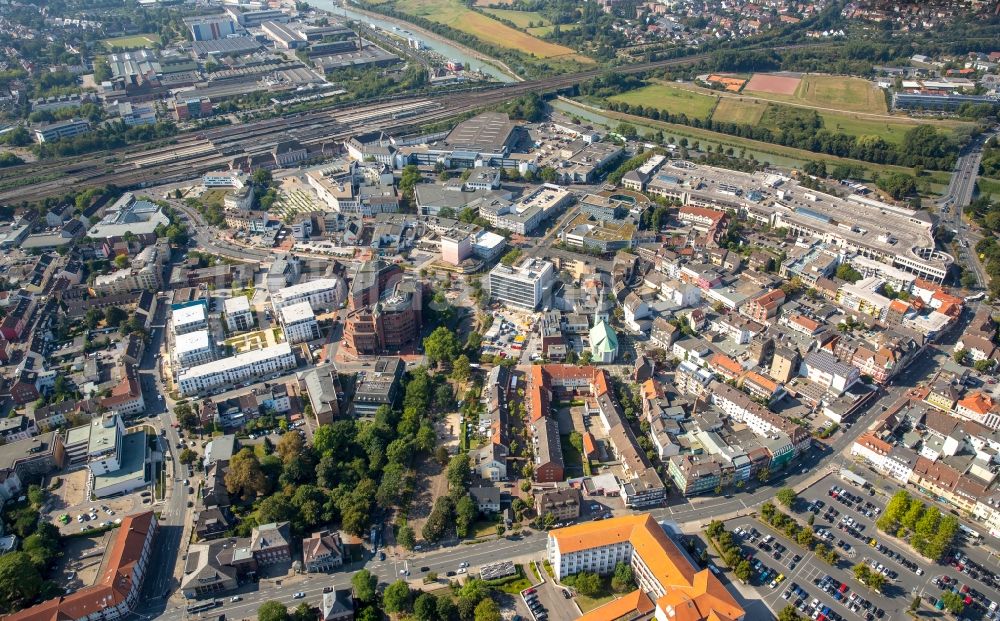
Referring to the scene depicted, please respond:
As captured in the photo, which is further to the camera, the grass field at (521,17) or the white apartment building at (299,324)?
the grass field at (521,17)

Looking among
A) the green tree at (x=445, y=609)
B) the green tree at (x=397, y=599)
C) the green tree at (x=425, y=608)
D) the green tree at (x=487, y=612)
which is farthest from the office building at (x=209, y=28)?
the green tree at (x=487, y=612)

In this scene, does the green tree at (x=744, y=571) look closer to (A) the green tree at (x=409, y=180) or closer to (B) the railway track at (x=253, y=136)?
(A) the green tree at (x=409, y=180)

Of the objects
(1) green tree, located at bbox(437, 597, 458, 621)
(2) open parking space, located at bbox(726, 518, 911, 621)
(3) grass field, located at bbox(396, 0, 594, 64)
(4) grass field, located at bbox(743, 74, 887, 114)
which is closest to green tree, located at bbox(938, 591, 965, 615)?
(2) open parking space, located at bbox(726, 518, 911, 621)

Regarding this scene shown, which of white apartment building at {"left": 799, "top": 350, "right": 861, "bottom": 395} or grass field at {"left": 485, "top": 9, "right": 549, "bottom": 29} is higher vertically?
grass field at {"left": 485, "top": 9, "right": 549, "bottom": 29}

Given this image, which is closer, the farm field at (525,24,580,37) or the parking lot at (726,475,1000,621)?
the parking lot at (726,475,1000,621)

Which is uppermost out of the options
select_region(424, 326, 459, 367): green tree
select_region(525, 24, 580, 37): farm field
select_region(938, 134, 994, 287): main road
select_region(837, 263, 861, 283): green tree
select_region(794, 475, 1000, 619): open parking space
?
select_region(525, 24, 580, 37): farm field

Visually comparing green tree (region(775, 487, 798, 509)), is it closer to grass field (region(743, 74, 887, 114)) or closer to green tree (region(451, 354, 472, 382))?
green tree (region(451, 354, 472, 382))

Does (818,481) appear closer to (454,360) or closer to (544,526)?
(544,526)
